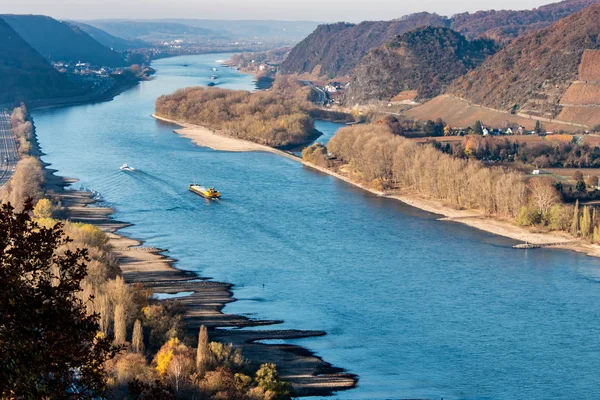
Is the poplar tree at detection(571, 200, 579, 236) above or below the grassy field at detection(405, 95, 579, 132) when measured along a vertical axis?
below

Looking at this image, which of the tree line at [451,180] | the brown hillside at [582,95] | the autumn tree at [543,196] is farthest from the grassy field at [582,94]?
the autumn tree at [543,196]

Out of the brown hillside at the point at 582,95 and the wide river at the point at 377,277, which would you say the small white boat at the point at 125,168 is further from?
the brown hillside at the point at 582,95

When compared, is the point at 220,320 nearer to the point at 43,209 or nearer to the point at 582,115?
the point at 43,209

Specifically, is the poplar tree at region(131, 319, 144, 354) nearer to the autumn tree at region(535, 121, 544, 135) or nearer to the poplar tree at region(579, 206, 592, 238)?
the poplar tree at region(579, 206, 592, 238)

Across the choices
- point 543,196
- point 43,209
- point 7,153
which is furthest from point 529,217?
point 7,153

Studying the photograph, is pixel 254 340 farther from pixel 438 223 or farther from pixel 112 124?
pixel 112 124

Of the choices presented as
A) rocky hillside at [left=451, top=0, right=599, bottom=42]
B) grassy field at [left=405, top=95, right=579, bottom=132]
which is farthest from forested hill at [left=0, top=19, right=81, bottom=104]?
rocky hillside at [left=451, top=0, right=599, bottom=42]

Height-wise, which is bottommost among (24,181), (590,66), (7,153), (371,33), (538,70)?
(7,153)
